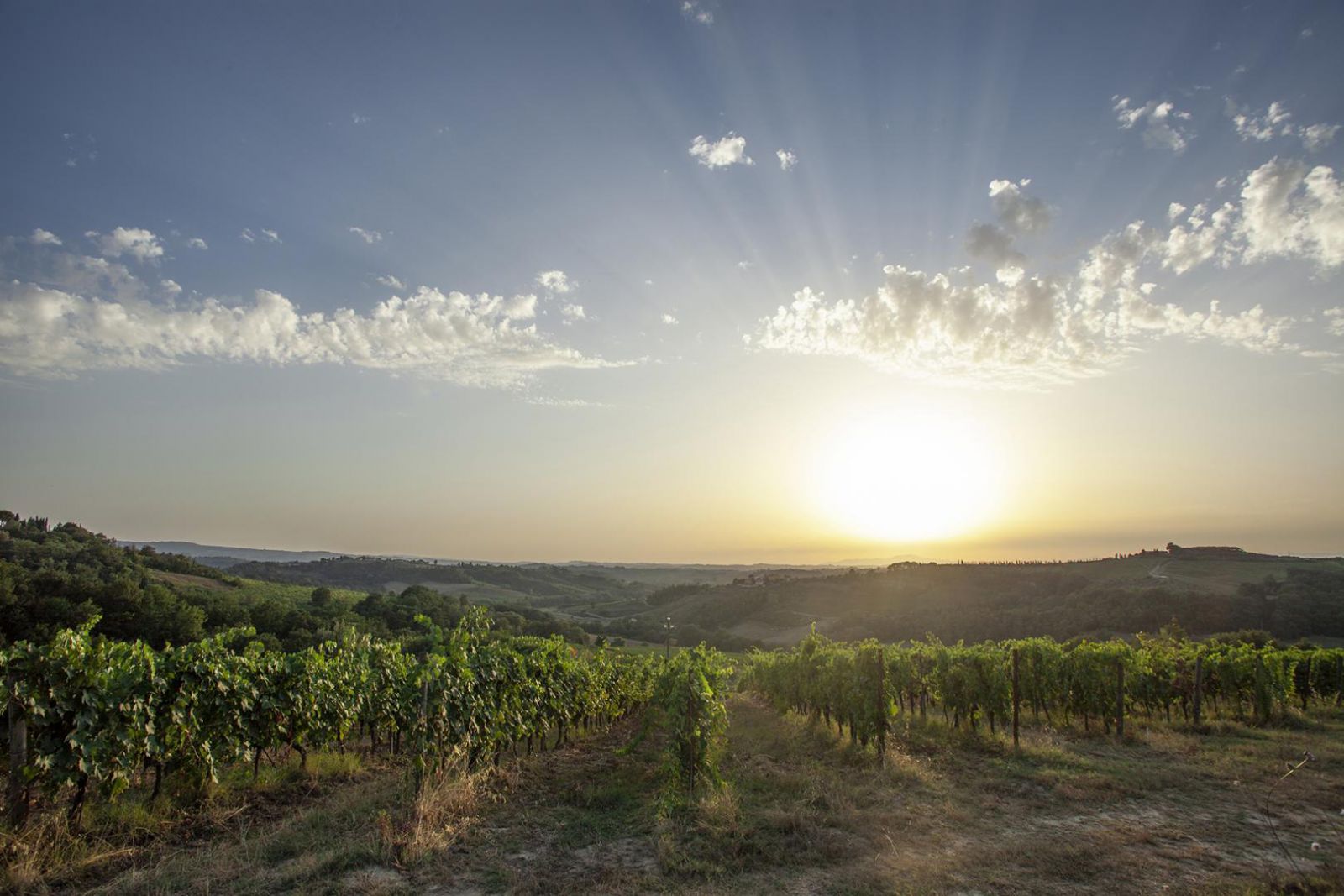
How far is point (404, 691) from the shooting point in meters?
11.3

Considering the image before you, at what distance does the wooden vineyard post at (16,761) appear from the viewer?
6.37 metres

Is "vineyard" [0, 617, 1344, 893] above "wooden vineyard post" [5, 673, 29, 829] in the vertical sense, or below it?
below

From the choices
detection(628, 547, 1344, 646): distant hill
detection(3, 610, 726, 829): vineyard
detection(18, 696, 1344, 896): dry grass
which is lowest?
detection(628, 547, 1344, 646): distant hill

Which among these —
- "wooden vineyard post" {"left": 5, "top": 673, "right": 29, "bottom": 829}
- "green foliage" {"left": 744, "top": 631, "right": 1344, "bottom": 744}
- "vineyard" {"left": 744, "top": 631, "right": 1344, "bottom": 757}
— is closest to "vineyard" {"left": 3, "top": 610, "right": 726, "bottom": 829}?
"wooden vineyard post" {"left": 5, "top": 673, "right": 29, "bottom": 829}

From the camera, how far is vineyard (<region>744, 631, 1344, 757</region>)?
14861 mm

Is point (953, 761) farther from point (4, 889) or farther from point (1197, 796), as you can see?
point (4, 889)

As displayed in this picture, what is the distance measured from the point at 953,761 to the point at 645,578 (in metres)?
180

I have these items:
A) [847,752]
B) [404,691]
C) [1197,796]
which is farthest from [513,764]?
[1197,796]

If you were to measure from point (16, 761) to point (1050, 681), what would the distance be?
20019 mm

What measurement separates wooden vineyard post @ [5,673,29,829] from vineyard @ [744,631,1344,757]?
13.0 meters

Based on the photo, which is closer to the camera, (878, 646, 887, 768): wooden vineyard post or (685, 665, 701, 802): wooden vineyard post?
(685, 665, 701, 802): wooden vineyard post

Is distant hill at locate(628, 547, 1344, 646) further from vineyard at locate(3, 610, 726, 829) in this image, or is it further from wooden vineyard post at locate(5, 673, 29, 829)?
wooden vineyard post at locate(5, 673, 29, 829)

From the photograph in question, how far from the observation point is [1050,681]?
16.8 meters

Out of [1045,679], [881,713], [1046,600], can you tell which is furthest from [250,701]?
[1046,600]
